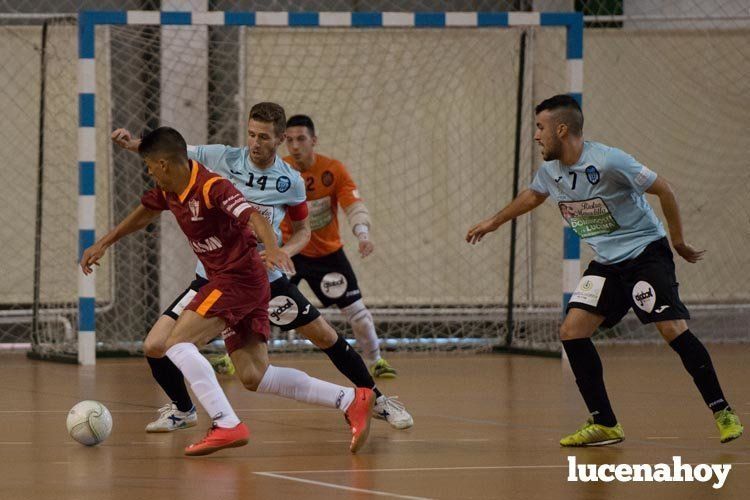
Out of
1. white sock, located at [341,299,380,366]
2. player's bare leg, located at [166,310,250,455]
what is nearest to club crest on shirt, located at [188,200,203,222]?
player's bare leg, located at [166,310,250,455]

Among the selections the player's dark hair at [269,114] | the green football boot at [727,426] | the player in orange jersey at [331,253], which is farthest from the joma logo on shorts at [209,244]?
the player in orange jersey at [331,253]

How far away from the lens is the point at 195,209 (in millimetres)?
5852

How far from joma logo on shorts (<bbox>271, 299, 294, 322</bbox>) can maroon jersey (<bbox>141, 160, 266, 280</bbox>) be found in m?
0.75

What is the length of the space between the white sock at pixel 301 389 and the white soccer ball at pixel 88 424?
0.74m

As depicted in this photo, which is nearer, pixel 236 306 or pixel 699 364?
pixel 236 306

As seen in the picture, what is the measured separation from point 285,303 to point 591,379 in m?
1.65

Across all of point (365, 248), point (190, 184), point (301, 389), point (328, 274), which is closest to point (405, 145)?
point (328, 274)

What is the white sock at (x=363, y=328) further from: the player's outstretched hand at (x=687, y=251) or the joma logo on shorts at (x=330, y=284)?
the player's outstretched hand at (x=687, y=251)

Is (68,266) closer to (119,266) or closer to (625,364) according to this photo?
(119,266)

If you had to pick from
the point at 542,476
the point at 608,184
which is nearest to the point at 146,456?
the point at 542,476

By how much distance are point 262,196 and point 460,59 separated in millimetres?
6011

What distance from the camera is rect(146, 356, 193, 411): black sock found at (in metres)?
6.61

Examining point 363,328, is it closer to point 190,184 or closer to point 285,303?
point 285,303

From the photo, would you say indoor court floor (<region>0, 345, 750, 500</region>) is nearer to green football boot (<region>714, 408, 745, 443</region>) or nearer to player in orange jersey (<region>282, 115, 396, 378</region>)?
green football boot (<region>714, 408, 745, 443</region>)
